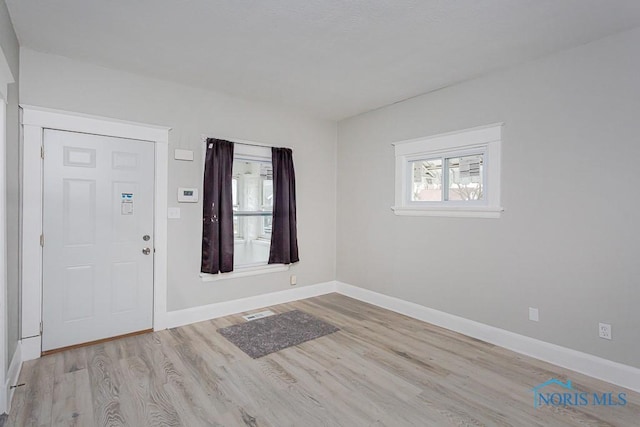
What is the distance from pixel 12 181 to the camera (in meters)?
2.56

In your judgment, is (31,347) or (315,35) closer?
(315,35)

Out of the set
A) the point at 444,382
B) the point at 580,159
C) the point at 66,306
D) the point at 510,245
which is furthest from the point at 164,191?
the point at 580,159

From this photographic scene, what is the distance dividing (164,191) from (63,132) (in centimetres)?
100

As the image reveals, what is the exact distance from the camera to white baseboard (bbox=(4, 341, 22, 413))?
216 centimetres

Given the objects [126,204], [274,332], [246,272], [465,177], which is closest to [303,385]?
[274,332]

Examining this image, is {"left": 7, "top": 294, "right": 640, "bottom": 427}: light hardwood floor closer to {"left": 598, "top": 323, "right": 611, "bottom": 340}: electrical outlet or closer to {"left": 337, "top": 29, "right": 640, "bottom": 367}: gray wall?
{"left": 598, "top": 323, "right": 611, "bottom": 340}: electrical outlet

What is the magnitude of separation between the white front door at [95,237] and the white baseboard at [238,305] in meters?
0.26

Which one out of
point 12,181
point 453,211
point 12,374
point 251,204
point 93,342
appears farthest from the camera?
point 251,204

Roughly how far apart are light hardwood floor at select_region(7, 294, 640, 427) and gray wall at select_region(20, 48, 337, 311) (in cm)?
84

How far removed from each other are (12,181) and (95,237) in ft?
2.79

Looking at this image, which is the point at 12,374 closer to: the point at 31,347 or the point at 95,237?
the point at 31,347

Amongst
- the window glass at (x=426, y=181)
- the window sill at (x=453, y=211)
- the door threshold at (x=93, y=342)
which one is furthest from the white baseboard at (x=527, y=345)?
the door threshold at (x=93, y=342)

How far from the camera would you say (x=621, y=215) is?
257 centimetres

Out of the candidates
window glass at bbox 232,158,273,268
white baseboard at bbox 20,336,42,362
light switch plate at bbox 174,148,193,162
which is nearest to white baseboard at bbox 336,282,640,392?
window glass at bbox 232,158,273,268
